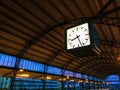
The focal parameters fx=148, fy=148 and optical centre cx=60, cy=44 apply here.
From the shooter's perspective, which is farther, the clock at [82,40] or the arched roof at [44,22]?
Result: the arched roof at [44,22]

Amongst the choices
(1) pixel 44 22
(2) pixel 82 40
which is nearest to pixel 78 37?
(2) pixel 82 40

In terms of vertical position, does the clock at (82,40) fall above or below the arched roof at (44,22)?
below

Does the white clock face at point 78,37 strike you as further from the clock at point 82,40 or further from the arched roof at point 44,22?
the arched roof at point 44,22

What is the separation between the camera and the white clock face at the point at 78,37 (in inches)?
235

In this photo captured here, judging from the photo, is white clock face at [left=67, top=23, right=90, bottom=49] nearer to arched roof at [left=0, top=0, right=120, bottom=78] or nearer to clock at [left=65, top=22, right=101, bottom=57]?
clock at [left=65, top=22, right=101, bottom=57]

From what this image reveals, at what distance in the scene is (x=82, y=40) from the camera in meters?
6.04

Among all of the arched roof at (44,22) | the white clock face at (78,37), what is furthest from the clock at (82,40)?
the arched roof at (44,22)

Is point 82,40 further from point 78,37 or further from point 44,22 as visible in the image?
point 44,22

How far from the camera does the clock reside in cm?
569

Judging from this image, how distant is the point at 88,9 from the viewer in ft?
45.9

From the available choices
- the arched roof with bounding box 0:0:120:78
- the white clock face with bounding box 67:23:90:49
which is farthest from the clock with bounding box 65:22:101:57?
the arched roof with bounding box 0:0:120:78

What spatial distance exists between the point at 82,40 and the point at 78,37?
39cm

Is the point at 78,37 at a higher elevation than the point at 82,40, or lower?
higher

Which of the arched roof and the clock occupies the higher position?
the arched roof
